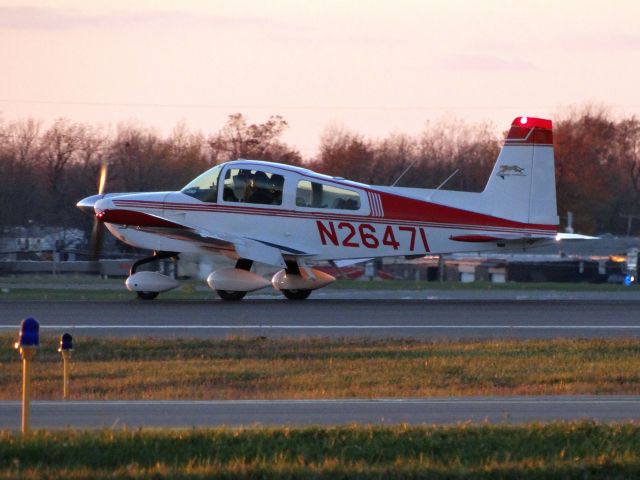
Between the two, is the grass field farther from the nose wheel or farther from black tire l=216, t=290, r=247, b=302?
the nose wheel

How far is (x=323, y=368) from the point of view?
14.9 metres

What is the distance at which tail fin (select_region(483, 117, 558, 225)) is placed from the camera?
23.8 metres

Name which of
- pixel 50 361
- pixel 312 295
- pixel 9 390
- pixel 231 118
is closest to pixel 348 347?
pixel 50 361

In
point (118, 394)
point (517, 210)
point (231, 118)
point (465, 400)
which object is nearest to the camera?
point (465, 400)

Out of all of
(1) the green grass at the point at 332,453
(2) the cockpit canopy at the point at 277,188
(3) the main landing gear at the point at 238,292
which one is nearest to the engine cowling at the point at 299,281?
(3) the main landing gear at the point at 238,292

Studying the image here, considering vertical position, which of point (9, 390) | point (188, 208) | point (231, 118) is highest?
point (231, 118)

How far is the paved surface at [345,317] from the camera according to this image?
62.8 ft

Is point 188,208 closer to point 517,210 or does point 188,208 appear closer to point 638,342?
point 517,210

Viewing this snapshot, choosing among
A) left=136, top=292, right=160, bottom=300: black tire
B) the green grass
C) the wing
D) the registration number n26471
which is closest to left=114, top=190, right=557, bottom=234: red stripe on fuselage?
the registration number n26471

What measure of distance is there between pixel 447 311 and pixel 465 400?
10599 millimetres

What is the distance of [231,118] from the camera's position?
59344 millimetres

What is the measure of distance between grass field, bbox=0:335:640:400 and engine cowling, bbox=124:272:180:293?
6.50 m

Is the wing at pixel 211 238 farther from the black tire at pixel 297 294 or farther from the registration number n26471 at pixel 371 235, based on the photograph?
the black tire at pixel 297 294

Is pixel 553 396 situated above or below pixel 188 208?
below
